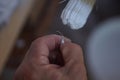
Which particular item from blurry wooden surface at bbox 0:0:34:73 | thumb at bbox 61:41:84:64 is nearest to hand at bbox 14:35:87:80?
thumb at bbox 61:41:84:64

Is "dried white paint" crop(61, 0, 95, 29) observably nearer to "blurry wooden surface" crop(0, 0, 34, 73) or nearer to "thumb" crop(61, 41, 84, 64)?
"thumb" crop(61, 41, 84, 64)

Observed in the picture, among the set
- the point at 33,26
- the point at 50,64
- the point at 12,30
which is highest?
the point at 50,64

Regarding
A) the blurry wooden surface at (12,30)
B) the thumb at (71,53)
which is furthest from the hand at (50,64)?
the blurry wooden surface at (12,30)

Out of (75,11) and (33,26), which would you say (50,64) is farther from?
(33,26)

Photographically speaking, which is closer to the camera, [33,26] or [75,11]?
[75,11]

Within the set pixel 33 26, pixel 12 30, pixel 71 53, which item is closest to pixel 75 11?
pixel 71 53

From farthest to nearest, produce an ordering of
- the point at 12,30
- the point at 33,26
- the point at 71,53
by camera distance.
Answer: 1. the point at 33,26
2. the point at 12,30
3. the point at 71,53

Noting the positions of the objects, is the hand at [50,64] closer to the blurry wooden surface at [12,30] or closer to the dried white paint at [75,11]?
the dried white paint at [75,11]
